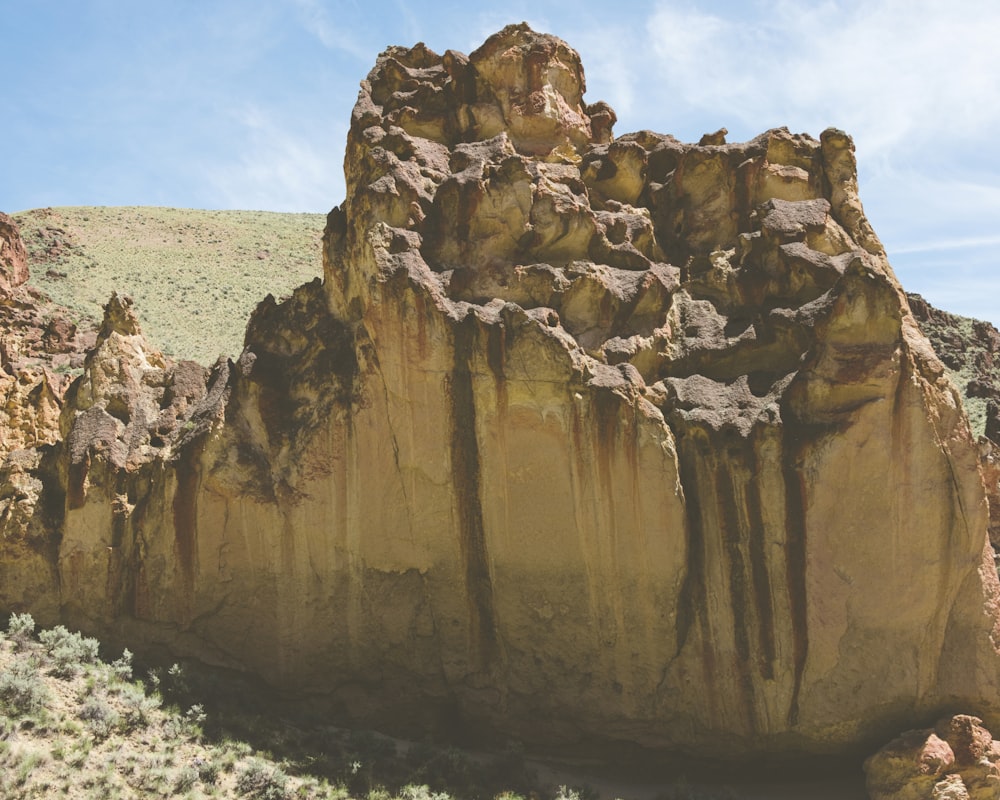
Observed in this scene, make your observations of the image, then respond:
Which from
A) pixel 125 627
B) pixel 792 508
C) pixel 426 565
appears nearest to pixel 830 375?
pixel 792 508

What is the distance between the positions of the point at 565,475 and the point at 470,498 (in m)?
1.46

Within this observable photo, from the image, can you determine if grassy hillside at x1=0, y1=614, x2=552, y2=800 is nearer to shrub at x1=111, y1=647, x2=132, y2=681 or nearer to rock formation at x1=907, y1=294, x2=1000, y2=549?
shrub at x1=111, y1=647, x2=132, y2=681

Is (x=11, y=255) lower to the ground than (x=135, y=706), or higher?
higher

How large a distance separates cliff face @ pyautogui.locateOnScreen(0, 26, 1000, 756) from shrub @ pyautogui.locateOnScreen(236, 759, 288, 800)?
8.06 ft

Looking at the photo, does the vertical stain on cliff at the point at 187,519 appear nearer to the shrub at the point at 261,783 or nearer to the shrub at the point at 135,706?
the shrub at the point at 135,706

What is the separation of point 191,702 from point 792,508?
880cm

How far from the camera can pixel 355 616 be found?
14.3 m

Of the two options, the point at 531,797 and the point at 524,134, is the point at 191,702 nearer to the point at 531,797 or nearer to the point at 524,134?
the point at 531,797

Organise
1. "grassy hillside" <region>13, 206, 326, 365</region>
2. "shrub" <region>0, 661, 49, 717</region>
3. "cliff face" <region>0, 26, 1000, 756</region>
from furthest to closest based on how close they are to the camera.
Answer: "grassy hillside" <region>13, 206, 326, 365</region> → "cliff face" <region>0, 26, 1000, 756</region> → "shrub" <region>0, 661, 49, 717</region>

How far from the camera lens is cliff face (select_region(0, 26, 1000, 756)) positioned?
42.0 feet

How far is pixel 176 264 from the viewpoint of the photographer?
55.9m

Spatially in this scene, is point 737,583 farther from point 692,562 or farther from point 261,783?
point 261,783

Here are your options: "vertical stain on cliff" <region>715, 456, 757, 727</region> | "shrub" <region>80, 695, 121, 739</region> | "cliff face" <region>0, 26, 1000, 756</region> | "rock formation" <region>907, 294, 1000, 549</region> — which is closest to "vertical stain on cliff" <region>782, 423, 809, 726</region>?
"cliff face" <region>0, 26, 1000, 756</region>

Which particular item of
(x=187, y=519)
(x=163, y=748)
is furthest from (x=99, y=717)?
(x=187, y=519)
